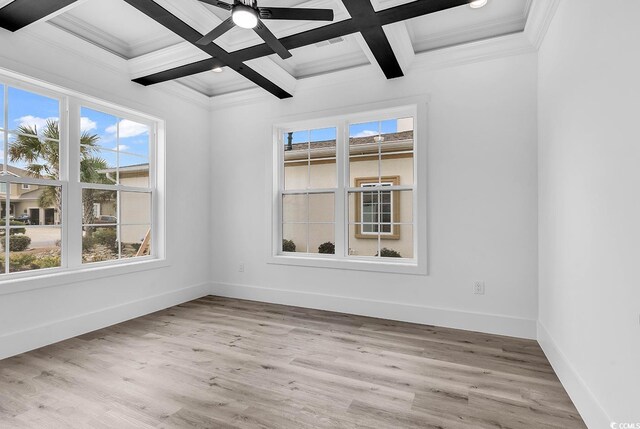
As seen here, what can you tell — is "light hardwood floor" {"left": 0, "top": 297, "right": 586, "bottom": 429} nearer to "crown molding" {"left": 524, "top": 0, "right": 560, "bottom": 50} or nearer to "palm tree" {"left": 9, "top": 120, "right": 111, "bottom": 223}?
"palm tree" {"left": 9, "top": 120, "right": 111, "bottom": 223}

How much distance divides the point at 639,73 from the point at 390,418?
2072 mm

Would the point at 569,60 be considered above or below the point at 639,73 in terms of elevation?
above

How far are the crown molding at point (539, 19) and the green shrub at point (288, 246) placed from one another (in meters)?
3.38

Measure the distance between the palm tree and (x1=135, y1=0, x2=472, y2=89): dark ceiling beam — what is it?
1150mm

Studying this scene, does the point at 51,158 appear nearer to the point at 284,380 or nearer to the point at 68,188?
the point at 68,188

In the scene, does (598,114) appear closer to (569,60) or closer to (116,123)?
(569,60)

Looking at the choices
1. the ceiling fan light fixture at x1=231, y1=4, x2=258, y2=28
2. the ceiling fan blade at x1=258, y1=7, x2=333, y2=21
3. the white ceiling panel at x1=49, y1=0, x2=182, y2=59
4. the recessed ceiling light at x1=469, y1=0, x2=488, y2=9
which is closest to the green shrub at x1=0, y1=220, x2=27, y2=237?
the white ceiling panel at x1=49, y1=0, x2=182, y2=59

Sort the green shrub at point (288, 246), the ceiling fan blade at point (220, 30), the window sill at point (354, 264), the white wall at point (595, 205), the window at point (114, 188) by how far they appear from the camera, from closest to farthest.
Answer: the white wall at point (595, 205) < the ceiling fan blade at point (220, 30) < the window at point (114, 188) < the window sill at point (354, 264) < the green shrub at point (288, 246)

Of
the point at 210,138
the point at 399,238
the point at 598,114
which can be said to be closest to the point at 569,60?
the point at 598,114

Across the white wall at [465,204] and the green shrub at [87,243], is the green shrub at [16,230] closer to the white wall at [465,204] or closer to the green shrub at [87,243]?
the green shrub at [87,243]

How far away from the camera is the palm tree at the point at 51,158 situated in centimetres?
299

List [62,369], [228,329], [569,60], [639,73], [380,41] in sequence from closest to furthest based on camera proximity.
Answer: [639,73] → [569,60] → [62,369] → [380,41] → [228,329]

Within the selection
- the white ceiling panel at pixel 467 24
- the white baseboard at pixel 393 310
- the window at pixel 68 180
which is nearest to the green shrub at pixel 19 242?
the window at pixel 68 180

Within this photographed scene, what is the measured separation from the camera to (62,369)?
99.4 inches
